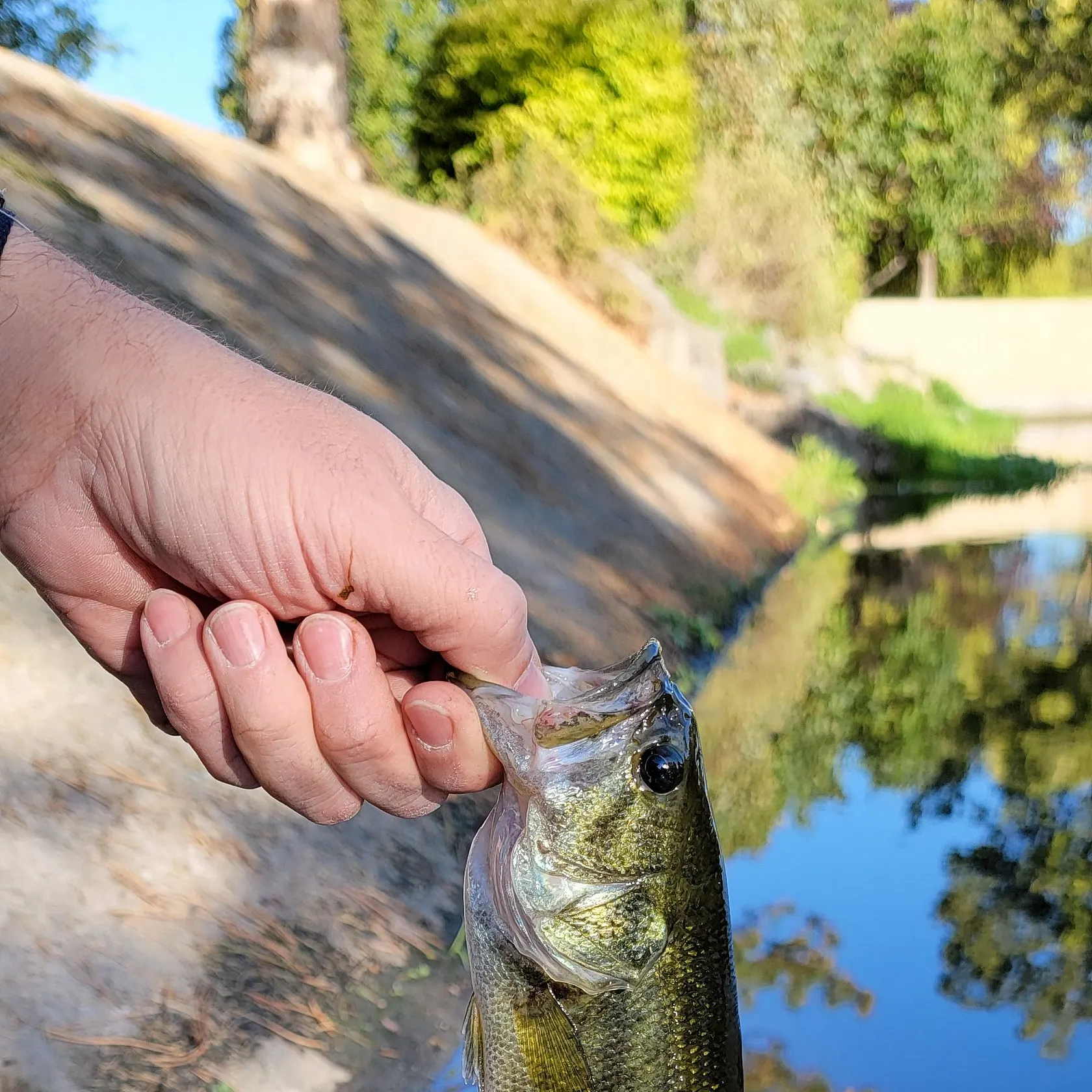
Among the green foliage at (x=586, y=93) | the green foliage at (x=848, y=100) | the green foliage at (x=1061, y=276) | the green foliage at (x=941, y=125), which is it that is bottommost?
the green foliage at (x=586, y=93)

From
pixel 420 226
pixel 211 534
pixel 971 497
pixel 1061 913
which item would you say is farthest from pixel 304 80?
pixel 211 534

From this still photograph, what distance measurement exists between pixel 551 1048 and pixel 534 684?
0.62 meters

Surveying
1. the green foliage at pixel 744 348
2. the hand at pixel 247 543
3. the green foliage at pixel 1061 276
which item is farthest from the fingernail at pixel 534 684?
the green foliage at pixel 1061 276

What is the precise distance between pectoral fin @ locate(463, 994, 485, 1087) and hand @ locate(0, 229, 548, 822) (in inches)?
17.1

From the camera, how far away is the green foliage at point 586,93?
20.6m

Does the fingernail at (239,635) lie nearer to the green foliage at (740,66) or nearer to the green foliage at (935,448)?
the green foliage at (935,448)

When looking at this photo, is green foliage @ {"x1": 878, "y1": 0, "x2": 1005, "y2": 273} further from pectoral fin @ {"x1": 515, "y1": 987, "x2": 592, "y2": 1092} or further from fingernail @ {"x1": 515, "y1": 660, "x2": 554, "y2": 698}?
pectoral fin @ {"x1": 515, "y1": 987, "x2": 592, "y2": 1092}

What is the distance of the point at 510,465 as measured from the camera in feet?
35.0

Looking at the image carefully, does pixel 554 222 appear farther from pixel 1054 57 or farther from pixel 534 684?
pixel 534 684

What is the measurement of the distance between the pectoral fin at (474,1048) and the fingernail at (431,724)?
0.50 m

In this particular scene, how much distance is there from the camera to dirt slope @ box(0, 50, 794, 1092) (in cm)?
361

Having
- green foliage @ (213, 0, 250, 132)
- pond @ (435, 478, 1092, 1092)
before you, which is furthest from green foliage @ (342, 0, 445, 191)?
Answer: pond @ (435, 478, 1092, 1092)

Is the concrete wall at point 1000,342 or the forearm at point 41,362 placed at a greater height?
the concrete wall at point 1000,342

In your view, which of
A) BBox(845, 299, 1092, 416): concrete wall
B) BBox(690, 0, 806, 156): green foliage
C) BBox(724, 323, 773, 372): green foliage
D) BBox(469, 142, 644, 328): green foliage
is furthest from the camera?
BBox(845, 299, 1092, 416): concrete wall
